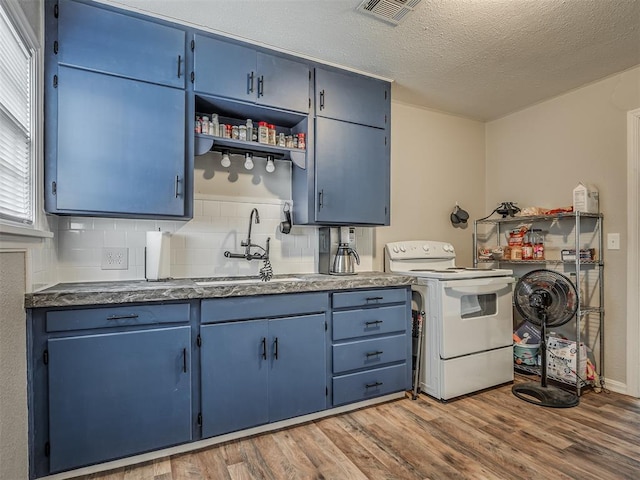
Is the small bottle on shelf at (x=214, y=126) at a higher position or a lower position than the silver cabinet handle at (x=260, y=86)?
lower

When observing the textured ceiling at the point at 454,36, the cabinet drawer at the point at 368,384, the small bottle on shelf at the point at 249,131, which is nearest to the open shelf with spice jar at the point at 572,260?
the textured ceiling at the point at 454,36

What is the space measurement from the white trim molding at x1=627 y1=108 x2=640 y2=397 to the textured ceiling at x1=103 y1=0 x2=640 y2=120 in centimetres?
52

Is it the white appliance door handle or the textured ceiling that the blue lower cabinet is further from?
the textured ceiling

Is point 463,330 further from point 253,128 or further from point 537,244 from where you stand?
point 253,128

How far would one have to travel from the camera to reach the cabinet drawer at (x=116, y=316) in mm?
1633

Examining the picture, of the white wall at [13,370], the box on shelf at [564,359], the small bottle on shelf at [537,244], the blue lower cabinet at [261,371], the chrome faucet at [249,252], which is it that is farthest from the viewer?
the small bottle on shelf at [537,244]

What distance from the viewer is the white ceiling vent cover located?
189cm

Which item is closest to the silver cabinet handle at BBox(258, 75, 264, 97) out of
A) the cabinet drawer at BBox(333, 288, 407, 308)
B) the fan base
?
the cabinet drawer at BBox(333, 288, 407, 308)

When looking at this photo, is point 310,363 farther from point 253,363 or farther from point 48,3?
point 48,3

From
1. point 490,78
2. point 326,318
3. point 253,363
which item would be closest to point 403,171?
point 490,78

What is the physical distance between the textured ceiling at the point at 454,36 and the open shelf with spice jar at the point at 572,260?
1098 mm

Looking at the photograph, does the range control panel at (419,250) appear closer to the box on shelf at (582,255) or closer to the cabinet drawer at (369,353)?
the cabinet drawer at (369,353)

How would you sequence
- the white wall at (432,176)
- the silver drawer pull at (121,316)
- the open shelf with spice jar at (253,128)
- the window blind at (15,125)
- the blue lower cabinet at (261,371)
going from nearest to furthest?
1. the window blind at (15,125)
2. the silver drawer pull at (121,316)
3. the blue lower cabinet at (261,371)
4. the open shelf with spice jar at (253,128)
5. the white wall at (432,176)

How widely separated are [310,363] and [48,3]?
240cm
